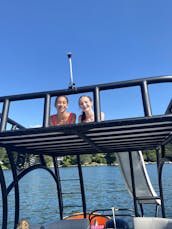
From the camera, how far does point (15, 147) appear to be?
5965 mm

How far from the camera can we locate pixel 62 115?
13.5ft

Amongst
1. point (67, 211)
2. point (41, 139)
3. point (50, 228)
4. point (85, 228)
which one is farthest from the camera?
point (67, 211)

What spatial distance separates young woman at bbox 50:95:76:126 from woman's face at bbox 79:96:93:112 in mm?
224

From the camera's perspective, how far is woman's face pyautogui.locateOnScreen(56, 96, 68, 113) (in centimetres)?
394

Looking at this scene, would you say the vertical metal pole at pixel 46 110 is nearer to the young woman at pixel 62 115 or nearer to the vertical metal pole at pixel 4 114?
the young woman at pixel 62 115

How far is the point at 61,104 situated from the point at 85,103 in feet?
1.16

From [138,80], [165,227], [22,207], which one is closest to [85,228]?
[165,227]

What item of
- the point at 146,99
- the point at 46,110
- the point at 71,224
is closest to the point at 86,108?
the point at 46,110

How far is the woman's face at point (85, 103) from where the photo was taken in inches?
151

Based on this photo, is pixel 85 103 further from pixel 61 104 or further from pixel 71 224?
pixel 71 224

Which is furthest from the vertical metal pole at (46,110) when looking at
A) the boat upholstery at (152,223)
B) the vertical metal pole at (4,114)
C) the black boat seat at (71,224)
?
the boat upholstery at (152,223)

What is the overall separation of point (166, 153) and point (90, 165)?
420 feet

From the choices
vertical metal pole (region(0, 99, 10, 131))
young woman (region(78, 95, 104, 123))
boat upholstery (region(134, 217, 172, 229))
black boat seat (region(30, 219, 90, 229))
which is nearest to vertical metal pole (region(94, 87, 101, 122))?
young woman (region(78, 95, 104, 123))

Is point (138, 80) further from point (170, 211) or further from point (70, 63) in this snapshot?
point (170, 211)
